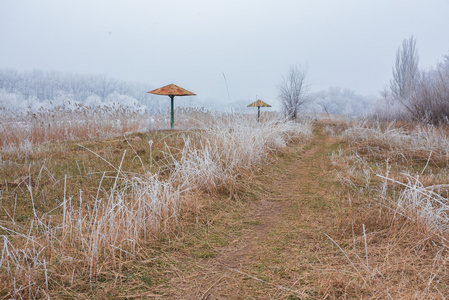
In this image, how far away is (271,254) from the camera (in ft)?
6.13

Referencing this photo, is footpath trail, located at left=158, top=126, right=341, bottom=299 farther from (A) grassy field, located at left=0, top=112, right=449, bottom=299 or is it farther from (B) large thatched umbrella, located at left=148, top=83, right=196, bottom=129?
(B) large thatched umbrella, located at left=148, top=83, right=196, bottom=129

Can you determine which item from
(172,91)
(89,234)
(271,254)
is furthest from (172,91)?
(271,254)

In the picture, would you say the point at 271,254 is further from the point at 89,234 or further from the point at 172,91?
the point at 172,91

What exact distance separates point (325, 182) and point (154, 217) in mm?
2536

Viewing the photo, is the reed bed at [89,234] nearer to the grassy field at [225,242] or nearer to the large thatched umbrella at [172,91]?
the grassy field at [225,242]

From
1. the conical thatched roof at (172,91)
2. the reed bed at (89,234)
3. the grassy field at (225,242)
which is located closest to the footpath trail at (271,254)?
the grassy field at (225,242)

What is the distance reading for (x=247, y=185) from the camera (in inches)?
135

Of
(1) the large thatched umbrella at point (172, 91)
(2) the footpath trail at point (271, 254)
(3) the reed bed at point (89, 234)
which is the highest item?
(1) the large thatched umbrella at point (172, 91)

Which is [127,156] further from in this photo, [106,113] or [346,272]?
[106,113]

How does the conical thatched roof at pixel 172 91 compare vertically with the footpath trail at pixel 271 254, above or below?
above

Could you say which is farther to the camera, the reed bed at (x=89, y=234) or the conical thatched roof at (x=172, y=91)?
the conical thatched roof at (x=172, y=91)

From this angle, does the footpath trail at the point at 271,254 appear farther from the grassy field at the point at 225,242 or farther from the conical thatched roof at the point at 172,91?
the conical thatched roof at the point at 172,91

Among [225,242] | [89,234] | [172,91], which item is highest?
[172,91]

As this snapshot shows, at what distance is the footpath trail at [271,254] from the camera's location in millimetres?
1475
